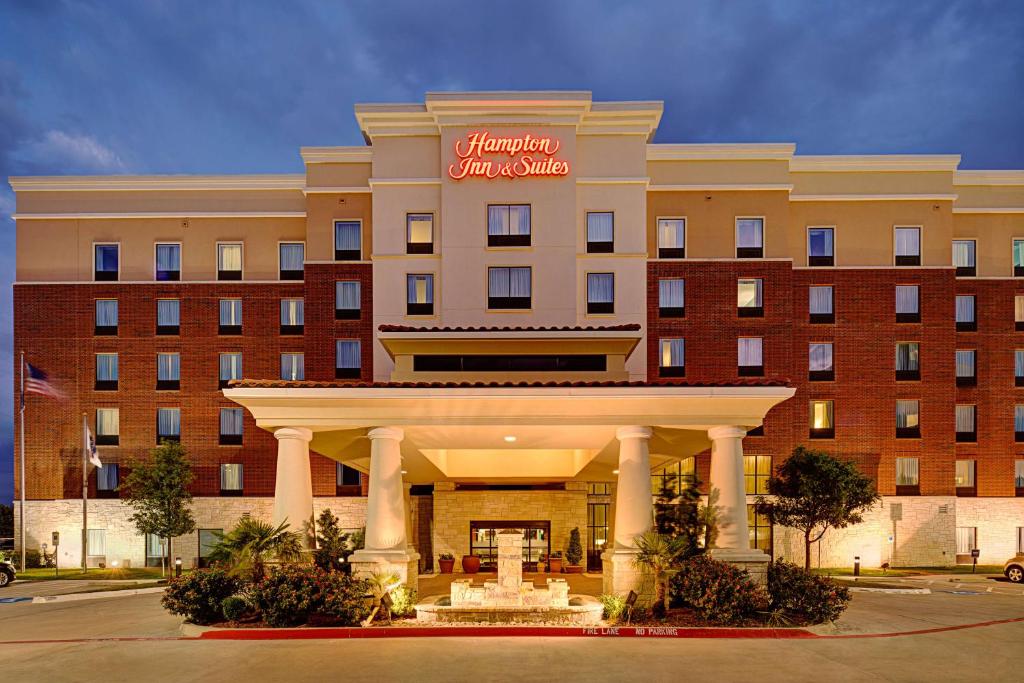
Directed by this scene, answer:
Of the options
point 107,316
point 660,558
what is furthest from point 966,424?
point 107,316

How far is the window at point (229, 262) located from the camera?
139ft

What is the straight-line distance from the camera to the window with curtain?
133 ft

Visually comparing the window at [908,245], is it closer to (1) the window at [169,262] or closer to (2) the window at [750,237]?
(2) the window at [750,237]

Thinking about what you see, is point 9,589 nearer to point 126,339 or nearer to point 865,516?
point 126,339

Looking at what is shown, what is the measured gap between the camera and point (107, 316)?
42000 millimetres

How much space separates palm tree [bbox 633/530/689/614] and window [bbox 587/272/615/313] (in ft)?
62.5

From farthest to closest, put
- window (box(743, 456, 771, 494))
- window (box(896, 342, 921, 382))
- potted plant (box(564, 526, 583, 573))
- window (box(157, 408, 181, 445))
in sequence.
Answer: window (box(157, 408, 181, 445)), window (box(896, 342, 921, 382)), window (box(743, 456, 771, 494)), potted plant (box(564, 526, 583, 573))

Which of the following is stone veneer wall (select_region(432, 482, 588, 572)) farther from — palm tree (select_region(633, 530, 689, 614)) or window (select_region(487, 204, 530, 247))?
palm tree (select_region(633, 530, 689, 614))

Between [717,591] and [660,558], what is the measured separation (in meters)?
1.49

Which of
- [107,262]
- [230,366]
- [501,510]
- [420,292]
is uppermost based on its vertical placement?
[107,262]

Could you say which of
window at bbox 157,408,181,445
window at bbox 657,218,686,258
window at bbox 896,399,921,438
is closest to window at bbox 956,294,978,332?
window at bbox 896,399,921,438

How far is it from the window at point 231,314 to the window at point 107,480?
378 inches

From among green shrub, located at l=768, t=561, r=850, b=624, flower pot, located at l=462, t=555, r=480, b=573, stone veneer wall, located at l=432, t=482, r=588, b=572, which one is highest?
green shrub, located at l=768, t=561, r=850, b=624

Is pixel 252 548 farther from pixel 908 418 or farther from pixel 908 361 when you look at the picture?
pixel 908 361
